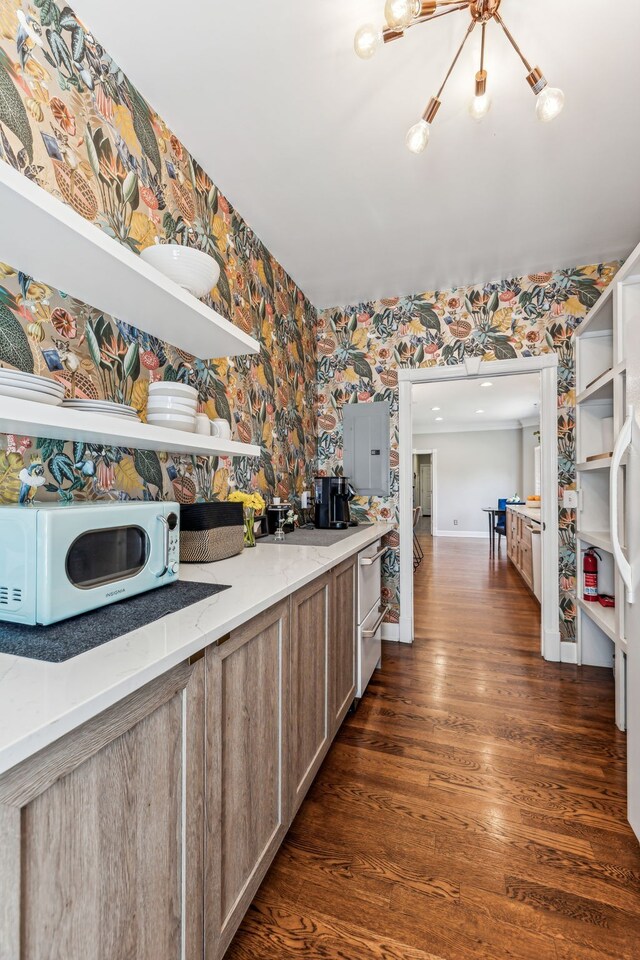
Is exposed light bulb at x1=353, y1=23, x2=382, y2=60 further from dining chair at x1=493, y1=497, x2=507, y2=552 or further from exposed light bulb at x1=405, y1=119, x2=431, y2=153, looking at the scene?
dining chair at x1=493, y1=497, x2=507, y2=552

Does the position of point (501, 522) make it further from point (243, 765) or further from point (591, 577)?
point (243, 765)

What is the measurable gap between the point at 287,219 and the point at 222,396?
107 cm

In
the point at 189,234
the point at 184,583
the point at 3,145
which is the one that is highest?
the point at 189,234

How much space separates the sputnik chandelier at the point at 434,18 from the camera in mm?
1062

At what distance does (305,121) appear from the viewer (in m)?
1.68

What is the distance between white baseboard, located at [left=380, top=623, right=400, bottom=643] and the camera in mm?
3205

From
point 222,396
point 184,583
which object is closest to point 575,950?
point 184,583

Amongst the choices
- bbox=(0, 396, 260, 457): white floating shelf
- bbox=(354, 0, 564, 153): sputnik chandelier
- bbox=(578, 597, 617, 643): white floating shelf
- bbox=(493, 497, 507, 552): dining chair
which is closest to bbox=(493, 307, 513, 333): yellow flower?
bbox=(354, 0, 564, 153): sputnik chandelier

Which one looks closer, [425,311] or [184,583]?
[184,583]

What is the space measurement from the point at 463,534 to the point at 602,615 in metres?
7.43

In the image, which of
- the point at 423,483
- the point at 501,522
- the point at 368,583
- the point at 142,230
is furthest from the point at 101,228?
the point at 423,483

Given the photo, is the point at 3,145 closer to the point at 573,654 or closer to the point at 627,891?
the point at 627,891

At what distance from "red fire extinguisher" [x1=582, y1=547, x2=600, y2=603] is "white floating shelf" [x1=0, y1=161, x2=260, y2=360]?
2429mm

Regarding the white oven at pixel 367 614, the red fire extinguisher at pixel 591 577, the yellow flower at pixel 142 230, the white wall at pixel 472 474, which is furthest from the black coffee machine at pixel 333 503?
the white wall at pixel 472 474
